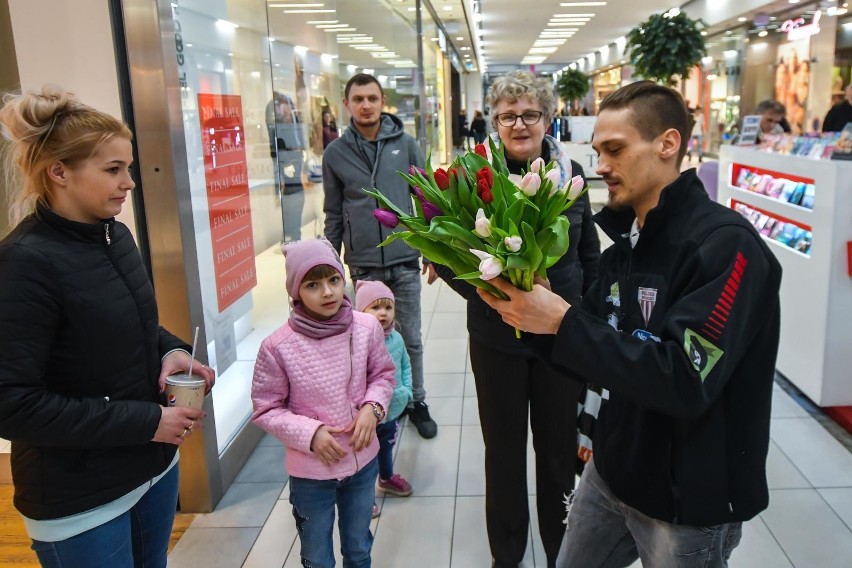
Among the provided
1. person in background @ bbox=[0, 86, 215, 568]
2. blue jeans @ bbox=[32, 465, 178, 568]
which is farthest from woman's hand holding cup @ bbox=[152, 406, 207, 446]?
blue jeans @ bbox=[32, 465, 178, 568]

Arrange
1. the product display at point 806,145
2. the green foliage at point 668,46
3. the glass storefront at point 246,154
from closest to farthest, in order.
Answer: the glass storefront at point 246,154, the product display at point 806,145, the green foliage at point 668,46

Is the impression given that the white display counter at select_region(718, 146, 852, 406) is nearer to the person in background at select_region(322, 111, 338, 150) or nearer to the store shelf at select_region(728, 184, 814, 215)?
the store shelf at select_region(728, 184, 814, 215)

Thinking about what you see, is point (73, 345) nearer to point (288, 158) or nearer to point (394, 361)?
point (394, 361)

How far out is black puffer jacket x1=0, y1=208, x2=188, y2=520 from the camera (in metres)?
1.36

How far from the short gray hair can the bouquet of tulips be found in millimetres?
Result: 886

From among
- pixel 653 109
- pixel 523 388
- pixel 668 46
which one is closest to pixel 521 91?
pixel 653 109

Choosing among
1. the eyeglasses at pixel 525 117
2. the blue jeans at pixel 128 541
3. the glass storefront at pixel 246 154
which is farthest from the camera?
the glass storefront at pixel 246 154

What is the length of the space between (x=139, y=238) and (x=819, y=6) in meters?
12.7

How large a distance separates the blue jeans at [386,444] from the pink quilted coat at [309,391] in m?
0.76

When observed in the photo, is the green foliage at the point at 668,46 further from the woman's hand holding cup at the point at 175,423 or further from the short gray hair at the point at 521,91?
the woman's hand holding cup at the point at 175,423

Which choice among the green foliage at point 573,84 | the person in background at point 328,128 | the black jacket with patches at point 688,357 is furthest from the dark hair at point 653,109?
the green foliage at point 573,84

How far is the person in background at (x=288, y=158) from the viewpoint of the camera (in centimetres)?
407

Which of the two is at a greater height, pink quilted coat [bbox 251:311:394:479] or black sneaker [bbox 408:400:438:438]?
pink quilted coat [bbox 251:311:394:479]

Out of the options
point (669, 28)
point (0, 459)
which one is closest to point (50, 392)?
point (0, 459)
